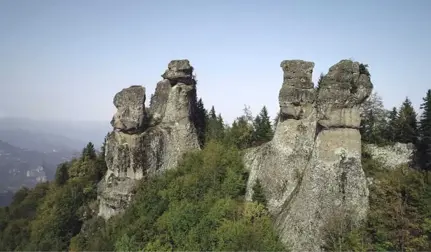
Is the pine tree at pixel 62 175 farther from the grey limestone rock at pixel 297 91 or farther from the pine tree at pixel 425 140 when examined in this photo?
the pine tree at pixel 425 140

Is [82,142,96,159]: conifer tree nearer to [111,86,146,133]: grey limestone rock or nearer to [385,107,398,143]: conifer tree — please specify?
[111,86,146,133]: grey limestone rock

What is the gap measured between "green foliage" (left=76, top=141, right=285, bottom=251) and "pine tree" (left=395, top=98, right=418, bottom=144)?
1527 cm

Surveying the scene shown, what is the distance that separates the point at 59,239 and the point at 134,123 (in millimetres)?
17415

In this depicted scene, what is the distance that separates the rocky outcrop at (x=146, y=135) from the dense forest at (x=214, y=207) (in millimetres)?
1635

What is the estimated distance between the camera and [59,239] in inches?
1745

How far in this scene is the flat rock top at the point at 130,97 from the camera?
4122cm

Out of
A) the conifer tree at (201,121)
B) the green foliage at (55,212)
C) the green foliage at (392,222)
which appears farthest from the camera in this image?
the conifer tree at (201,121)

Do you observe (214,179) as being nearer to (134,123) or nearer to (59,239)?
(134,123)

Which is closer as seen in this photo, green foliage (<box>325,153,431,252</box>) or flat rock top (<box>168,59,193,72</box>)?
green foliage (<box>325,153,431,252</box>)

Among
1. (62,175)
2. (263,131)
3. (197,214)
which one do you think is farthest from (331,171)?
(62,175)

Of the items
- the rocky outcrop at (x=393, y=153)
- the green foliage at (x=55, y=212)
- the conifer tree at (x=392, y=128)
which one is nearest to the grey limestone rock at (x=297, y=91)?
the rocky outcrop at (x=393, y=153)

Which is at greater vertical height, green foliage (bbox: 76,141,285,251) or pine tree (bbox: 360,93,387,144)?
pine tree (bbox: 360,93,387,144)

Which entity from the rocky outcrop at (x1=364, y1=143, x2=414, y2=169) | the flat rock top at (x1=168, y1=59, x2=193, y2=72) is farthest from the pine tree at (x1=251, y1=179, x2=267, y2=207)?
the flat rock top at (x1=168, y1=59, x2=193, y2=72)

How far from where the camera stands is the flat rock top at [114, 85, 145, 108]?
41.2m
